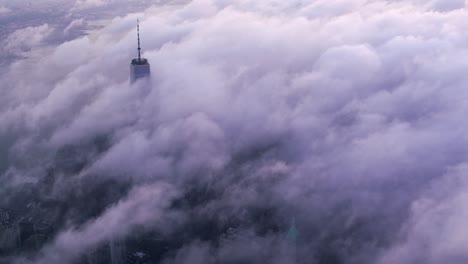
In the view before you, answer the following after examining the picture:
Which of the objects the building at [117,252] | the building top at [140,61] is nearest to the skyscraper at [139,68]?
the building top at [140,61]

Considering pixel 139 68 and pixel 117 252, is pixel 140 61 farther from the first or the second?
pixel 117 252

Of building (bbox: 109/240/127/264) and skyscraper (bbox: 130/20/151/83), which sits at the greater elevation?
skyscraper (bbox: 130/20/151/83)

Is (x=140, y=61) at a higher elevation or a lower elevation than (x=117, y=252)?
higher

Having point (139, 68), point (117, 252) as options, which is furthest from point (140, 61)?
point (117, 252)

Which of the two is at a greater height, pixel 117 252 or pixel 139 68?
pixel 139 68

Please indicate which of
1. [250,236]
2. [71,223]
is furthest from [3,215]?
[250,236]

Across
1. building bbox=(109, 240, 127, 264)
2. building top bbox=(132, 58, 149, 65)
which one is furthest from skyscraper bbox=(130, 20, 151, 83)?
building bbox=(109, 240, 127, 264)

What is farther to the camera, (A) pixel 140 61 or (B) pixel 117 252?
(A) pixel 140 61

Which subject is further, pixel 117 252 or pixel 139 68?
pixel 139 68

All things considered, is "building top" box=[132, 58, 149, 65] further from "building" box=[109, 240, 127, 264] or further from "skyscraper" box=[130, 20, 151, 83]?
"building" box=[109, 240, 127, 264]

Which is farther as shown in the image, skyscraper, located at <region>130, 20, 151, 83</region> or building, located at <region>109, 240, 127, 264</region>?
skyscraper, located at <region>130, 20, 151, 83</region>

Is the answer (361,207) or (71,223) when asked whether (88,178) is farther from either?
(361,207)
